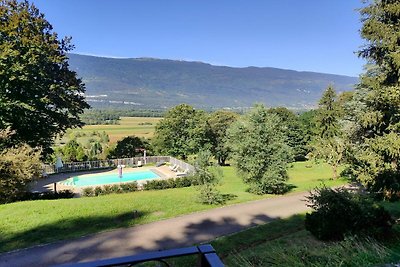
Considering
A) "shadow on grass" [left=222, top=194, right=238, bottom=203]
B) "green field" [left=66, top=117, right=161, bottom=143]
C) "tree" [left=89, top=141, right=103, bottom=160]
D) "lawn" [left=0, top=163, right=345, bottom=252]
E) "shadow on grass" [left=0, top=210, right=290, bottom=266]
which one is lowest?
"green field" [left=66, top=117, right=161, bottom=143]

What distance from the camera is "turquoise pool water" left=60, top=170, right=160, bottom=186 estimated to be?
30.6 m

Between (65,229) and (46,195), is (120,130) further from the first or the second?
(65,229)

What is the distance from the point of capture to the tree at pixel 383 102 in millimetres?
13031

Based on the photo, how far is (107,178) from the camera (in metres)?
32.5

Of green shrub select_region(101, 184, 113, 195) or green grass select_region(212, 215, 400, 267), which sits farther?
green shrub select_region(101, 184, 113, 195)

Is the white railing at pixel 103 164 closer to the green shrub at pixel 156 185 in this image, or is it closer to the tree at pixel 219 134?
the green shrub at pixel 156 185

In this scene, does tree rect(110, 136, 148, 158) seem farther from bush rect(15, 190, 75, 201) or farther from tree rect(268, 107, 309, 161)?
tree rect(268, 107, 309, 161)

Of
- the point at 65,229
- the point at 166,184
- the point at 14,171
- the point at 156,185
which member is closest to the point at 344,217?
the point at 65,229

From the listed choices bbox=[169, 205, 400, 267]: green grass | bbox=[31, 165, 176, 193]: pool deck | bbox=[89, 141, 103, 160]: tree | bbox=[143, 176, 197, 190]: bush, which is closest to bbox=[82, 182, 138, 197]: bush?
bbox=[143, 176, 197, 190]: bush

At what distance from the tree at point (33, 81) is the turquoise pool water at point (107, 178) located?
4.42 m

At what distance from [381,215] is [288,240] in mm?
2960

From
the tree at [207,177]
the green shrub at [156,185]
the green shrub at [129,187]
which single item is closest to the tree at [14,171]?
the green shrub at [129,187]

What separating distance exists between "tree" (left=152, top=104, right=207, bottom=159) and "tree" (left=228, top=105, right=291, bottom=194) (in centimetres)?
2248

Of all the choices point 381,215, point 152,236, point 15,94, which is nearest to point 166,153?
point 15,94
